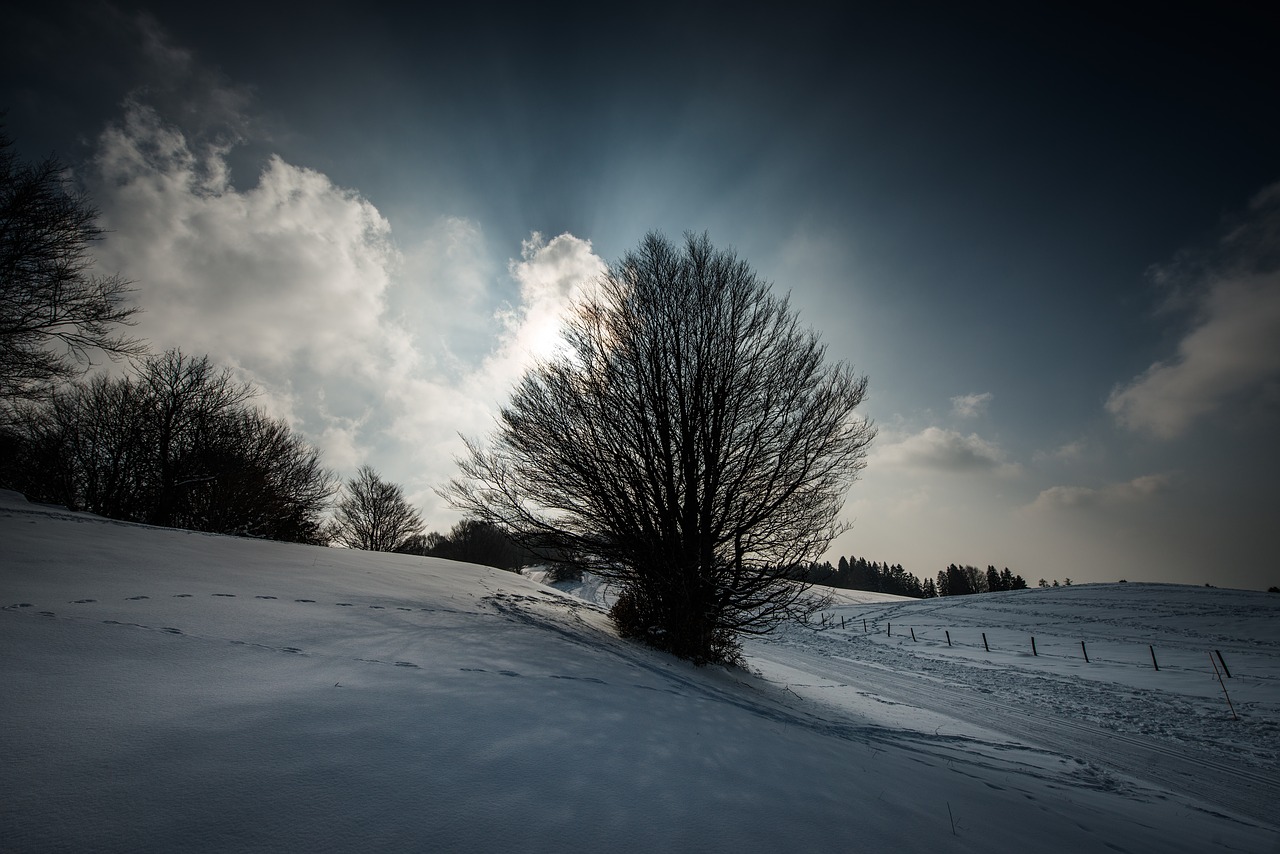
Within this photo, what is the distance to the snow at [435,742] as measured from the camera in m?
1.48

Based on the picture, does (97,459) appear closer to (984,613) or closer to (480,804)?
(480,804)

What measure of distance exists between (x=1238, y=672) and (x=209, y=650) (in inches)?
989

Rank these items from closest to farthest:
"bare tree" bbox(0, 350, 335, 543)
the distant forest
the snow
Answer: the snow
"bare tree" bbox(0, 350, 335, 543)
the distant forest

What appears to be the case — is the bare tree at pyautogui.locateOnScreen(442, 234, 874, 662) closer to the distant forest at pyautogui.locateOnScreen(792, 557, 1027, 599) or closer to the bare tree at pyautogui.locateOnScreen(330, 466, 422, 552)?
the bare tree at pyautogui.locateOnScreen(330, 466, 422, 552)

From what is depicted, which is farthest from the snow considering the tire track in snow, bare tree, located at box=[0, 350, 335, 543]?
bare tree, located at box=[0, 350, 335, 543]

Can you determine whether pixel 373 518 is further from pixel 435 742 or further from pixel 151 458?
pixel 435 742

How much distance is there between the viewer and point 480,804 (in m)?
1.71

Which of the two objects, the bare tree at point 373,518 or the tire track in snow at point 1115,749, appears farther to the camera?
the bare tree at point 373,518

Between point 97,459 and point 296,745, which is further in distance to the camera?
point 97,459

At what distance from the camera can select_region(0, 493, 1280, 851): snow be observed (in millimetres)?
1477

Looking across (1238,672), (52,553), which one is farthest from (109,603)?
(1238,672)

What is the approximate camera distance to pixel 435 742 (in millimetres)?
2049

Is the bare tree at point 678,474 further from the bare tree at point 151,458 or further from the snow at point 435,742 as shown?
the bare tree at point 151,458

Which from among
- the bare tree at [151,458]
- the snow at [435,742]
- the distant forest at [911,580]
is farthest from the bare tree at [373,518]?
the distant forest at [911,580]
